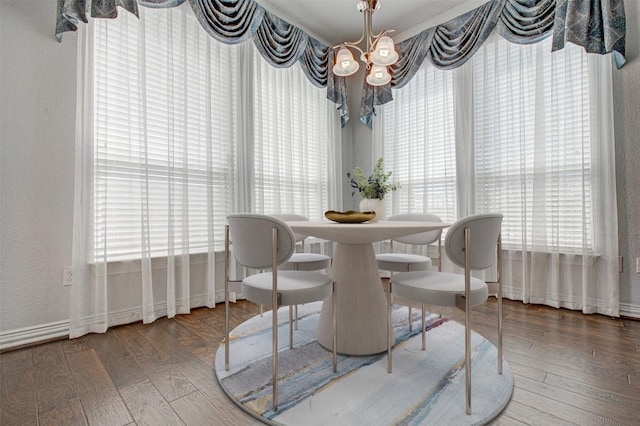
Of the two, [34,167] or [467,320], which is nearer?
[467,320]

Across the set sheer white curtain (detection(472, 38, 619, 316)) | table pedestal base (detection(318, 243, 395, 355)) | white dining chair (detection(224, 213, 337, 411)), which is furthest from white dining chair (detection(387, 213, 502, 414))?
sheer white curtain (detection(472, 38, 619, 316))

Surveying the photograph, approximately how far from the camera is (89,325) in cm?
193

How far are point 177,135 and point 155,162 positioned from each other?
0.27m

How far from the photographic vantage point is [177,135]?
2.32 meters

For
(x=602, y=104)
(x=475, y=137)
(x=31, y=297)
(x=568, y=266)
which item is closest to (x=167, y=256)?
(x=31, y=297)

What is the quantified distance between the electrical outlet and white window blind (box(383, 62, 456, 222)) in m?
2.89

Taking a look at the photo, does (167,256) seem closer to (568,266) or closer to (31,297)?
(31,297)

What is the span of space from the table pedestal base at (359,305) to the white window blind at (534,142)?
1.71 metres

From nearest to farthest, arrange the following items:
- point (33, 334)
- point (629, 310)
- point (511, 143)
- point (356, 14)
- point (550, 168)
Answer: point (33, 334), point (629, 310), point (550, 168), point (511, 143), point (356, 14)

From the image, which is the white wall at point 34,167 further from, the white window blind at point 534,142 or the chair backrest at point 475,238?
the white window blind at point 534,142

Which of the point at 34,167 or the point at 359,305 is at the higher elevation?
the point at 34,167

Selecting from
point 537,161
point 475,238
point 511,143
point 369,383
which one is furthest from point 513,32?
point 369,383

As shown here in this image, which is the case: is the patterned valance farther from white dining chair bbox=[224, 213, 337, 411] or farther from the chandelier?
white dining chair bbox=[224, 213, 337, 411]

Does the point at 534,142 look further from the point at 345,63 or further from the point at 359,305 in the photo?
the point at 359,305
